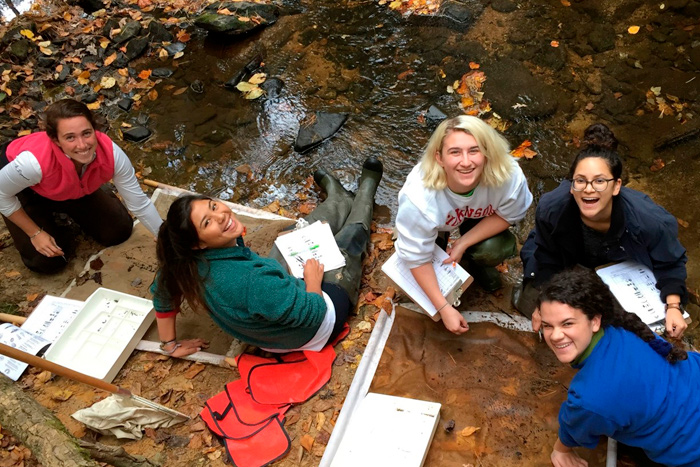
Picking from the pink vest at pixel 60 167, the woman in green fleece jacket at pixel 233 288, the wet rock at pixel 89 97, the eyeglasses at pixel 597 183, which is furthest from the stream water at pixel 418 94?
the eyeglasses at pixel 597 183

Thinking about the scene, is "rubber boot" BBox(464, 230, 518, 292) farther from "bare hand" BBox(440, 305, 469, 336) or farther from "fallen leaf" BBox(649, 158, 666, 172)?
"fallen leaf" BBox(649, 158, 666, 172)

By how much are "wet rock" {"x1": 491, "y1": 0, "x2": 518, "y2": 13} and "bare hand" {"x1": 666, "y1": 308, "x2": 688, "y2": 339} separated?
4.30m

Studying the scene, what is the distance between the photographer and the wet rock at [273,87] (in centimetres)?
566

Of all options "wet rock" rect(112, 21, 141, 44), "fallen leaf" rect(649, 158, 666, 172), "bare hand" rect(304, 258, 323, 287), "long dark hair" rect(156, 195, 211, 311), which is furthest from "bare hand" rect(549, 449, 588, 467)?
"wet rock" rect(112, 21, 141, 44)

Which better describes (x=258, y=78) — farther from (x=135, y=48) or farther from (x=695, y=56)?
(x=695, y=56)

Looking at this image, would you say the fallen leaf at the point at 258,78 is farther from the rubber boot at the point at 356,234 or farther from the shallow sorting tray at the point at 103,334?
the shallow sorting tray at the point at 103,334

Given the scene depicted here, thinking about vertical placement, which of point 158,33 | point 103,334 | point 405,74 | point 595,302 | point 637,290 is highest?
point 595,302

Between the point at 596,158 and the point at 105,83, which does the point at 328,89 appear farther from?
the point at 596,158

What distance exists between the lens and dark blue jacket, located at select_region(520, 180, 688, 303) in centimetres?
272

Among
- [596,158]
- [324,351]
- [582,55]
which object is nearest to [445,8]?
[582,55]

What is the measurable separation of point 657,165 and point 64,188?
4.85 m

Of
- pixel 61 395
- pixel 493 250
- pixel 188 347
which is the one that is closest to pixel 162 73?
pixel 188 347

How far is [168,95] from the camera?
19.2ft

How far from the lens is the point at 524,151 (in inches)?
182
